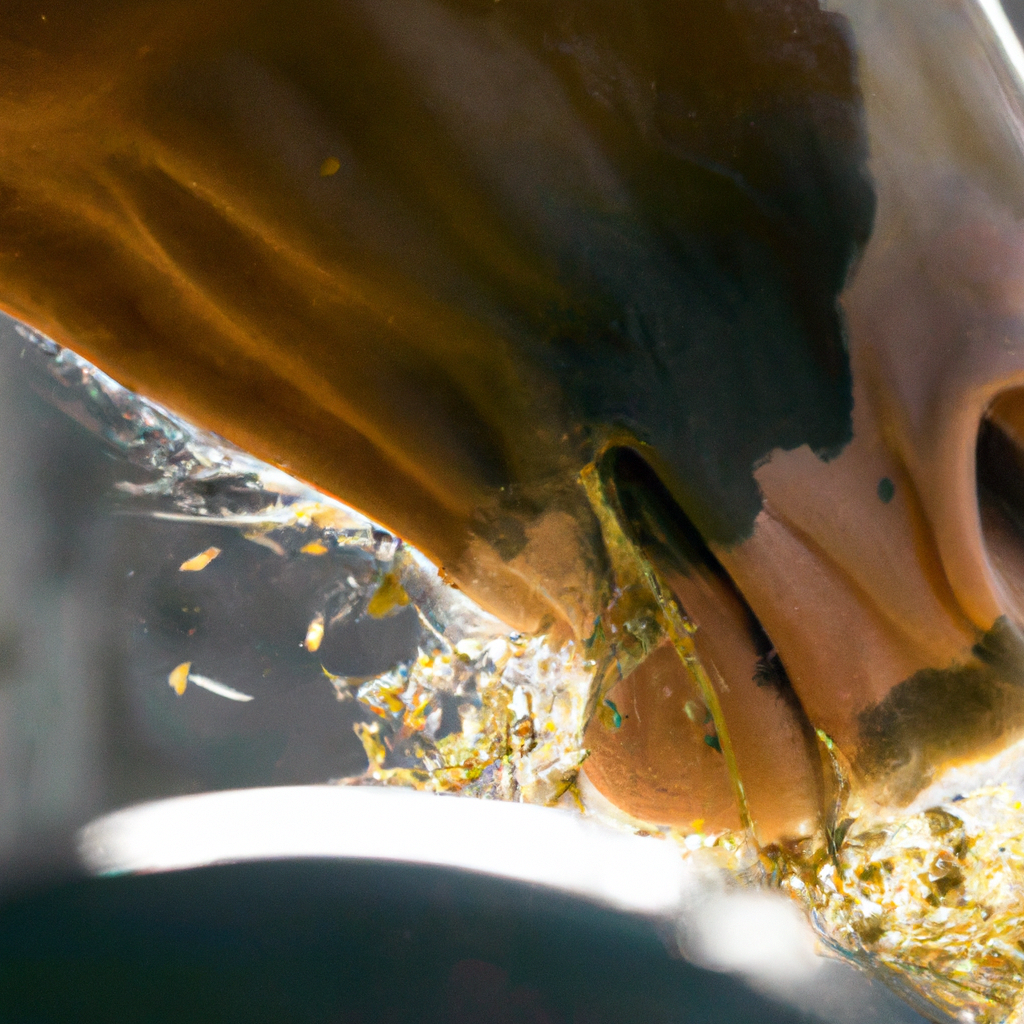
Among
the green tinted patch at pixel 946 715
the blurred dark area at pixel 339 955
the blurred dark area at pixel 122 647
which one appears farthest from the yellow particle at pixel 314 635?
the green tinted patch at pixel 946 715

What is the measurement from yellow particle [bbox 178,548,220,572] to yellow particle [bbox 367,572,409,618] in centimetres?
10

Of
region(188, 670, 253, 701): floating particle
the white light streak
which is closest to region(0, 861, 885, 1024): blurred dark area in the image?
the white light streak

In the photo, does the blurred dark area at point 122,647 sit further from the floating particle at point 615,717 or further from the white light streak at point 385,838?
the floating particle at point 615,717

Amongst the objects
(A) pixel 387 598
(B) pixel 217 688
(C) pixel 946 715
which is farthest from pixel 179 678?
(C) pixel 946 715

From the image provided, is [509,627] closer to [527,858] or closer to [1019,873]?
[527,858]

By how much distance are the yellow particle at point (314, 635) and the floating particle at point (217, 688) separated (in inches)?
1.8

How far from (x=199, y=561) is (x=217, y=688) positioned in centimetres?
7

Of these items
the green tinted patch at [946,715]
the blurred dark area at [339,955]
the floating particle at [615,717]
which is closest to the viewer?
the blurred dark area at [339,955]

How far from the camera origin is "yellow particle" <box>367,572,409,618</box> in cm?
55

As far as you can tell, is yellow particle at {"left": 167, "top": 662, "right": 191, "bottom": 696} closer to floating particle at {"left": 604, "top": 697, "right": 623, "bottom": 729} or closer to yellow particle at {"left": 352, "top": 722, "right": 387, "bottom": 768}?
yellow particle at {"left": 352, "top": 722, "right": 387, "bottom": 768}

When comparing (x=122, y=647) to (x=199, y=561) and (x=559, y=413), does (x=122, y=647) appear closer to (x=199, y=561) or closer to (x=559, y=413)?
(x=199, y=561)

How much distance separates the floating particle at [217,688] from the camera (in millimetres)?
490

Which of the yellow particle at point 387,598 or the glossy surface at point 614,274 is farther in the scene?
the yellow particle at point 387,598

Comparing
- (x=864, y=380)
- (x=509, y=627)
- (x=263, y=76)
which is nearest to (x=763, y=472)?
(x=864, y=380)
